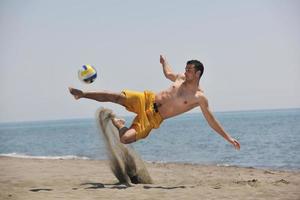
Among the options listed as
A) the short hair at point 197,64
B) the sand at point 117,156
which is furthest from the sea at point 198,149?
the short hair at point 197,64

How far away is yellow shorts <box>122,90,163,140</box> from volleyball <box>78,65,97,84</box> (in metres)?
0.78

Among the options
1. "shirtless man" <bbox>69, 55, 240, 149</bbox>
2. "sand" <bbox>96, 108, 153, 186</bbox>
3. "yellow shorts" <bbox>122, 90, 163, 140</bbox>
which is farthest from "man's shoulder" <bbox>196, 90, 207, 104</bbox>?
"sand" <bbox>96, 108, 153, 186</bbox>

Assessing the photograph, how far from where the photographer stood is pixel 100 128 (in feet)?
34.7

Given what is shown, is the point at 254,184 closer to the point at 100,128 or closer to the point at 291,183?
the point at 291,183

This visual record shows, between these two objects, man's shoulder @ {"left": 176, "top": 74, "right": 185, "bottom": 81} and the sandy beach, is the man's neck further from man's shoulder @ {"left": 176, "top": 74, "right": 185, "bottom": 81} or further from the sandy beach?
the sandy beach

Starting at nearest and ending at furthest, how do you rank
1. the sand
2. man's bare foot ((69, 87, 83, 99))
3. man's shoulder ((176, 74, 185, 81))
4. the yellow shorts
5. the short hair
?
1. man's bare foot ((69, 87, 83, 99))
2. the short hair
3. the yellow shorts
4. man's shoulder ((176, 74, 185, 81))
5. the sand

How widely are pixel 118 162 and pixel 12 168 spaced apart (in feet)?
16.0

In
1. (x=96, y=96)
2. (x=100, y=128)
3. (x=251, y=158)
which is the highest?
(x=96, y=96)

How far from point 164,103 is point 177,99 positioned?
30 cm

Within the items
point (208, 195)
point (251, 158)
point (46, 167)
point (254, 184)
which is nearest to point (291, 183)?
point (254, 184)

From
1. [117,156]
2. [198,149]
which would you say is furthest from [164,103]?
[198,149]

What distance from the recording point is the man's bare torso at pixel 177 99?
927 cm

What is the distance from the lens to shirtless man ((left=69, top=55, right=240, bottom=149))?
9102mm

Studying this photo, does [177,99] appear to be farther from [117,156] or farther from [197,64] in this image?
[117,156]
